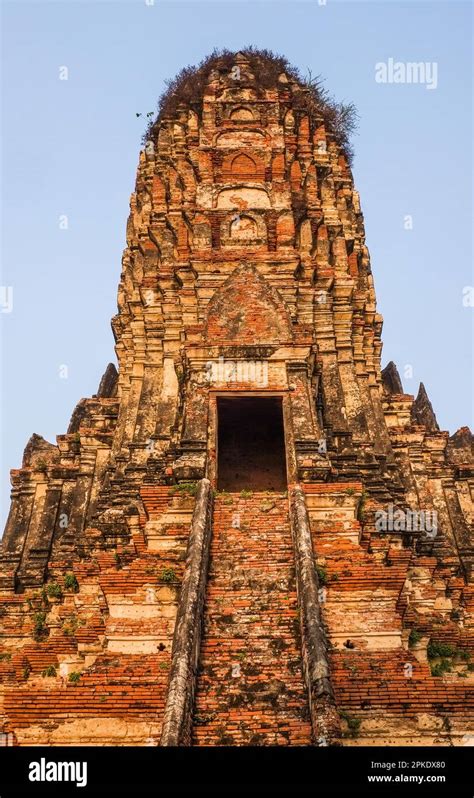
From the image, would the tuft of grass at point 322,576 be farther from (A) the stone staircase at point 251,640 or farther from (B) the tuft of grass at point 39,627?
(B) the tuft of grass at point 39,627

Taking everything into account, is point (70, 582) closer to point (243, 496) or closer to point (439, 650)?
point (243, 496)

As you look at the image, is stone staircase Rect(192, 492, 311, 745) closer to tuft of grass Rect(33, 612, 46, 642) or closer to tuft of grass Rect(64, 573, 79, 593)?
tuft of grass Rect(64, 573, 79, 593)

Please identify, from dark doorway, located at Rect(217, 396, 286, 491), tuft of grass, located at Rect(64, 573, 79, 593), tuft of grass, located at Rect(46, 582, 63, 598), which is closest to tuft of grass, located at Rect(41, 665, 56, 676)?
tuft of grass, located at Rect(64, 573, 79, 593)

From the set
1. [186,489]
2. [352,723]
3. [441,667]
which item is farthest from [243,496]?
[352,723]

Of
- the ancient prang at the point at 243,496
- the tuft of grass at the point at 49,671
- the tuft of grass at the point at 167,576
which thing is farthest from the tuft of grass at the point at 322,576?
the tuft of grass at the point at 49,671

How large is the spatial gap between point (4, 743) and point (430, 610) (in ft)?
21.0

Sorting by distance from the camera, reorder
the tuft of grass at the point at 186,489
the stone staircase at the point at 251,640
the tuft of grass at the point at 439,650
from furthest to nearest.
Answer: the tuft of grass at the point at 186,489 → the tuft of grass at the point at 439,650 → the stone staircase at the point at 251,640

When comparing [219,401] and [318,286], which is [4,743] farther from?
[318,286]

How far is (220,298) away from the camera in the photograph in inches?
647

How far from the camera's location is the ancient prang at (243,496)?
9.42 metres

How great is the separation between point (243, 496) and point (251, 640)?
3.31 metres

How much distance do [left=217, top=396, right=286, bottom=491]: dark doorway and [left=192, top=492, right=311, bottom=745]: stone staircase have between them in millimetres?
4923

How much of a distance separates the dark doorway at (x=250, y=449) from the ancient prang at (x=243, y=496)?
0.14 ft

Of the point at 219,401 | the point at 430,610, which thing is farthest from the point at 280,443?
the point at 430,610
